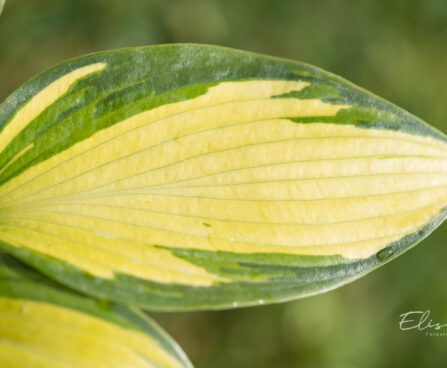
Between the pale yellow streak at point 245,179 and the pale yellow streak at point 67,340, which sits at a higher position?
Result: the pale yellow streak at point 245,179

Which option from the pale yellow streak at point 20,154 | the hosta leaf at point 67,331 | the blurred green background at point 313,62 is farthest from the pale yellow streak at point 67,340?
the blurred green background at point 313,62

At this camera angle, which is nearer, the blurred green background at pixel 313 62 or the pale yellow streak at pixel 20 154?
the pale yellow streak at pixel 20 154

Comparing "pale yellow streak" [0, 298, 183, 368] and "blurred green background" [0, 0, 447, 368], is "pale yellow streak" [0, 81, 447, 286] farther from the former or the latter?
"blurred green background" [0, 0, 447, 368]

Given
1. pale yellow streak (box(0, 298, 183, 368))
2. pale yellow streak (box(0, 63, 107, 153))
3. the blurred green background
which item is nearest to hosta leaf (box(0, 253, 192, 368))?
pale yellow streak (box(0, 298, 183, 368))

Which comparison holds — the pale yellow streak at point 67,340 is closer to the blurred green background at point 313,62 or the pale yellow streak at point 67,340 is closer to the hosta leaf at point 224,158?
the hosta leaf at point 224,158

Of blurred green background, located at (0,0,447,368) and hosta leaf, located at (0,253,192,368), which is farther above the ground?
blurred green background, located at (0,0,447,368)

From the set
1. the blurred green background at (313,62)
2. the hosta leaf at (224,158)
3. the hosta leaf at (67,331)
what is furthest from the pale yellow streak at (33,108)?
the blurred green background at (313,62)

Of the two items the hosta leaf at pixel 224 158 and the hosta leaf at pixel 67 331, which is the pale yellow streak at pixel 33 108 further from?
the hosta leaf at pixel 67 331

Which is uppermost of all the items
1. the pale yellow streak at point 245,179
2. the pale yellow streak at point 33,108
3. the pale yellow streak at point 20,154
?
the pale yellow streak at point 33,108
